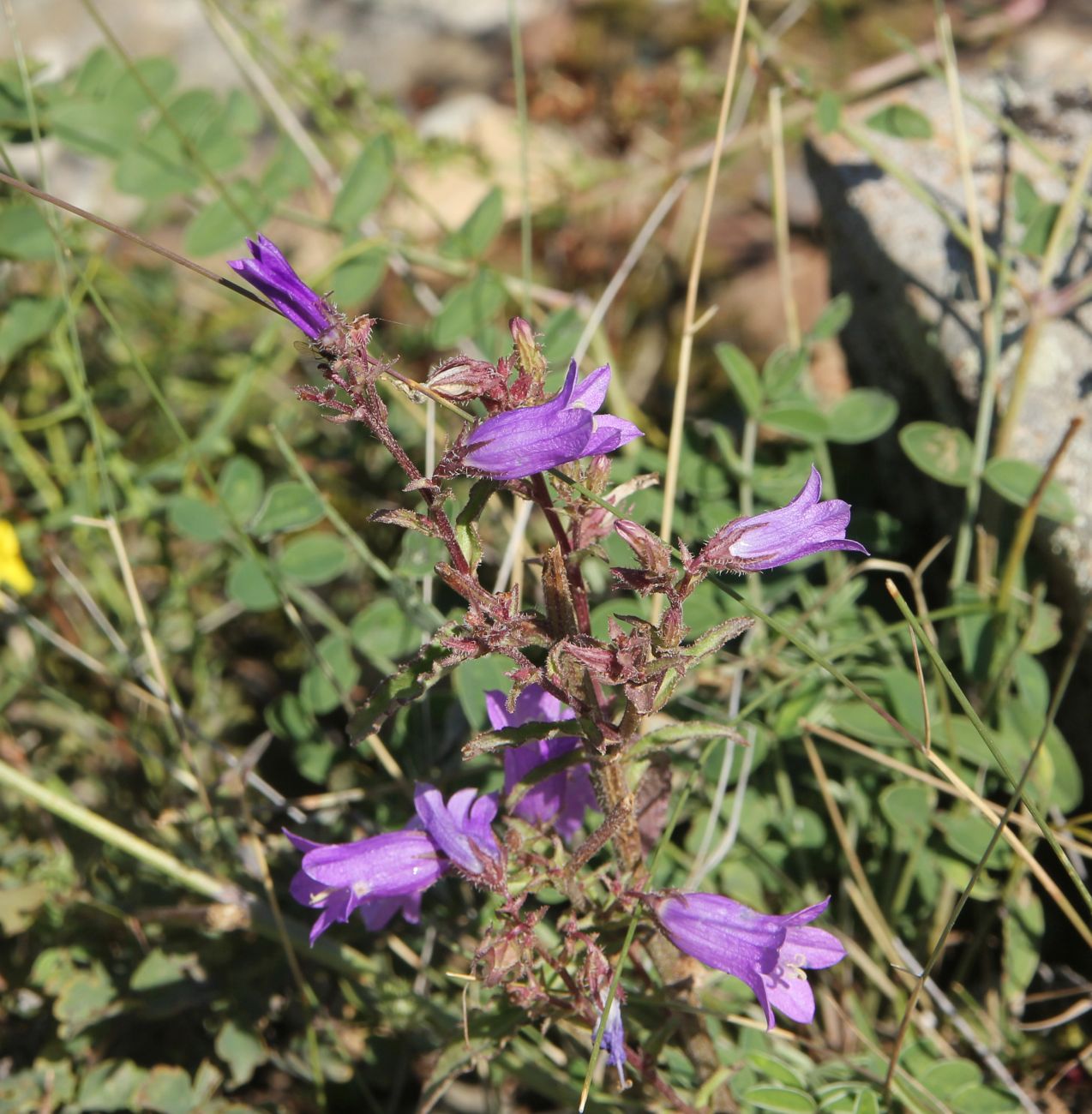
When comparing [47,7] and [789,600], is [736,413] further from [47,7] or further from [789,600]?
[47,7]

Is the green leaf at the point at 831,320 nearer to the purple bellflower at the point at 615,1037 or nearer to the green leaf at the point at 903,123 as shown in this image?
the green leaf at the point at 903,123

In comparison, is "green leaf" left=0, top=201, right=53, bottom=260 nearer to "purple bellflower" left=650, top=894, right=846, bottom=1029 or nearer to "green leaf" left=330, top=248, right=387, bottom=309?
"green leaf" left=330, top=248, right=387, bottom=309

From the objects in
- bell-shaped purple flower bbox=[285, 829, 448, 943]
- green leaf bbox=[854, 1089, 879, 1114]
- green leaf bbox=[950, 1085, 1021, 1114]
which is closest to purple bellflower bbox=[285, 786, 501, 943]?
bell-shaped purple flower bbox=[285, 829, 448, 943]

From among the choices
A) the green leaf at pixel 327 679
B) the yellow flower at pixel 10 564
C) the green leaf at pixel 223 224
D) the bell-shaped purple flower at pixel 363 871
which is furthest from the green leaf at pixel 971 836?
the yellow flower at pixel 10 564

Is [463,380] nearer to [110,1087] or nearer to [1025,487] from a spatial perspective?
[1025,487]

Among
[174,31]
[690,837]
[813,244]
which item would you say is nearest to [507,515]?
[690,837]

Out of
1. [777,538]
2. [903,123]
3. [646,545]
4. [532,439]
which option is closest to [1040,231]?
[903,123]

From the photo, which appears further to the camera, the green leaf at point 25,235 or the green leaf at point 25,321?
the green leaf at point 25,321
